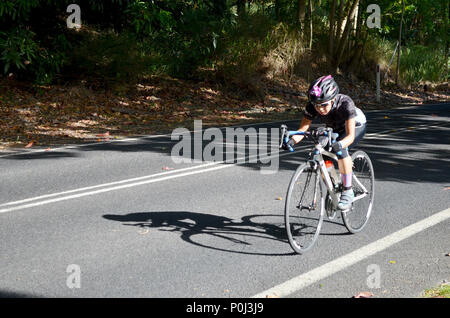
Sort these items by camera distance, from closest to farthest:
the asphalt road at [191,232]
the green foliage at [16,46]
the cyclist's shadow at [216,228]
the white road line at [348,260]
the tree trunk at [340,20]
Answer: the white road line at [348,260]
the asphalt road at [191,232]
the cyclist's shadow at [216,228]
the green foliage at [16,46]
the tree trunk at [340,20]

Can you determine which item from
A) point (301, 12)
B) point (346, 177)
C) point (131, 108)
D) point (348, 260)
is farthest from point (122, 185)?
point (301, 12)

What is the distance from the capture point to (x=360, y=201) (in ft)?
20.1

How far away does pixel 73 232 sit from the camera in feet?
19.0

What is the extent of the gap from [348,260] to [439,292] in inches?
37.8

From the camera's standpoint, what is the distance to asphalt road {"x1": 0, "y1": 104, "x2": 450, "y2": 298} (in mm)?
4555

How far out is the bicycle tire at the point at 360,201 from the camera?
19.5 ft

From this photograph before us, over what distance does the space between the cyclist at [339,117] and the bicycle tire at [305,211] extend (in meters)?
0.29

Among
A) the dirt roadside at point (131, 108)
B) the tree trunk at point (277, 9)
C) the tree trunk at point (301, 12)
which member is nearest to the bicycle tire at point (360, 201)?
the dirt roadside at point (131, 108)

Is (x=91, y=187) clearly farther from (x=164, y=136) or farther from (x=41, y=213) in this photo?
(x=164, y=136)

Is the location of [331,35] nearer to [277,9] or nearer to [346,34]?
[346,34]

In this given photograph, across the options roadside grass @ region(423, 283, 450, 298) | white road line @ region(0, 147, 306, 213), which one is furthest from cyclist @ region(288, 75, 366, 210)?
white road line @ region(0, 147, 306, 213)

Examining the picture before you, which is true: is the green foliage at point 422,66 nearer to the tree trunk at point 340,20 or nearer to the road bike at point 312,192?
the tree trunk at point 340,20
